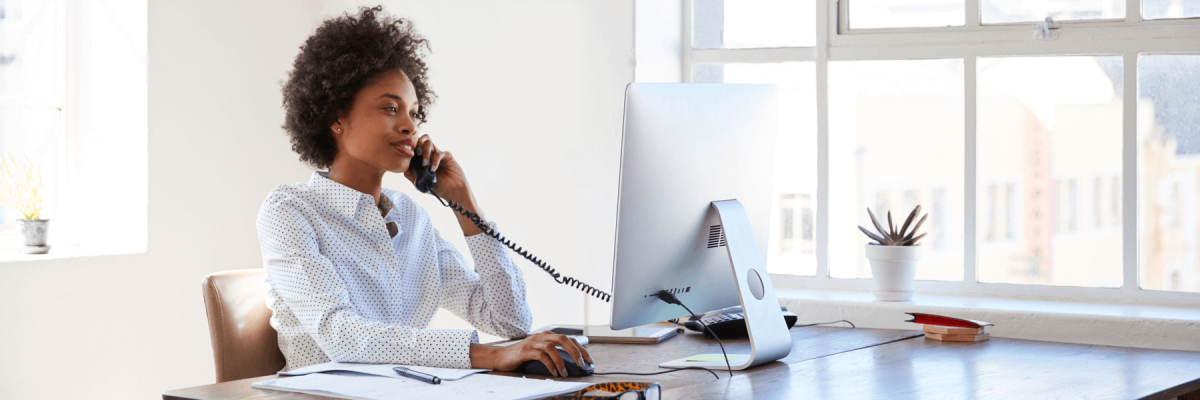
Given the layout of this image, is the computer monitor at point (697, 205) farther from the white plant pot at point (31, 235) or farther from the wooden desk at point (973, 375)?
the white plant pot at point (31, 235)

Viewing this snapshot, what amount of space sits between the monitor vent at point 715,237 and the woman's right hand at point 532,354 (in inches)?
11.1

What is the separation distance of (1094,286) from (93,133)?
2.98 meters

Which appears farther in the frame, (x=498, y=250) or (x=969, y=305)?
(x=969, y=305)

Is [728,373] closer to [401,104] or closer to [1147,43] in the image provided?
[401,104]

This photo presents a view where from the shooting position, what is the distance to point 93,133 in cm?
326

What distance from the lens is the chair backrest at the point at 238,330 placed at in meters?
1.87

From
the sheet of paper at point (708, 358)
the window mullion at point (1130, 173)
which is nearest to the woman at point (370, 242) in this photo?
the sheet of paper at point (708, 358)

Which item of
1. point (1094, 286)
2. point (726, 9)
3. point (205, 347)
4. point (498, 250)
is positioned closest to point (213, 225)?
point (205, 347)

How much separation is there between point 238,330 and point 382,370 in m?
0.44

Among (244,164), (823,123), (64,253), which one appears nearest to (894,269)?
(823,123)

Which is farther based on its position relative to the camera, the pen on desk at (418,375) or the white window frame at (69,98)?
the white window frame at (69,98)

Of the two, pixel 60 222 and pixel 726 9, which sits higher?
pixel 726 9

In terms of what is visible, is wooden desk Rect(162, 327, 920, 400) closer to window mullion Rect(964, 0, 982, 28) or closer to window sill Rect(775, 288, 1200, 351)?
window sill Rect(775, 288, 1200, 351)

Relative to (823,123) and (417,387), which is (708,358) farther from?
(823,123)
